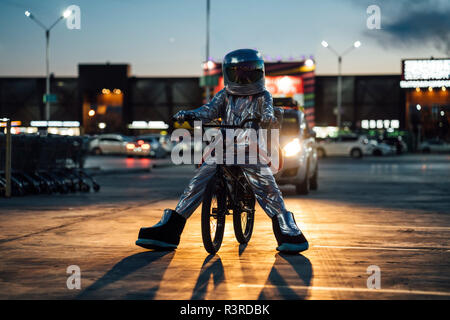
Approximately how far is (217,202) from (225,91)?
1295 mm

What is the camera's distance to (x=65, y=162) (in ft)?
60.3

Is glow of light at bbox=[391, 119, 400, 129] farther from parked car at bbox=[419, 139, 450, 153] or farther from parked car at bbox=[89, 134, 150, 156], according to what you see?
parked car at bbox=[89, 134, 150, 156]

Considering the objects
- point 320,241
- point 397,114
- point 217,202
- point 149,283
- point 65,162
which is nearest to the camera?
point 149,283

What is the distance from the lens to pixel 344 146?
5428 cm

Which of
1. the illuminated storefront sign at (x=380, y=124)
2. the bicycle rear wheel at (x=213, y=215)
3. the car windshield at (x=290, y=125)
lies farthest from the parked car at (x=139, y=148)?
the illuminated storefront sign at (x=380, y=124)

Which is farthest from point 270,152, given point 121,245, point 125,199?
point 125,199

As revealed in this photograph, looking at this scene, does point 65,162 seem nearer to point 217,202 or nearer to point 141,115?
point 217,202

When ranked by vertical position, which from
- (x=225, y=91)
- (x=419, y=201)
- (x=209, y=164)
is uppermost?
(x=225, y=91)

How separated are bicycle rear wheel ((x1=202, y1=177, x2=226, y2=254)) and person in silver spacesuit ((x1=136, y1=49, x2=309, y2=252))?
0.55ft

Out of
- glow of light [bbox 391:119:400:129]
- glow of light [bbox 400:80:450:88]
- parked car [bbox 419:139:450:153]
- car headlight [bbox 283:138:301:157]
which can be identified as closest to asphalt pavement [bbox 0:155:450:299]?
car headlight [bbox 283:138:301:157]

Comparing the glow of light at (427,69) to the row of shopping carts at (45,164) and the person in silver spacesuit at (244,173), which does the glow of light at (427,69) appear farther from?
the person in silver spacesuit at (244,173)

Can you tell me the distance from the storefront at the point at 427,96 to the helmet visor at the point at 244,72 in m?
72.6

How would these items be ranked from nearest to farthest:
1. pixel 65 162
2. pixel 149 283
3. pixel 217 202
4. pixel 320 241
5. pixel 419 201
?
pixel 149 283, pixel 217 202, pixel 320 241, pixel 419 201, pixel 65 162

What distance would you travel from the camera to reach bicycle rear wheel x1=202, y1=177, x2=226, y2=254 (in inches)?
308
